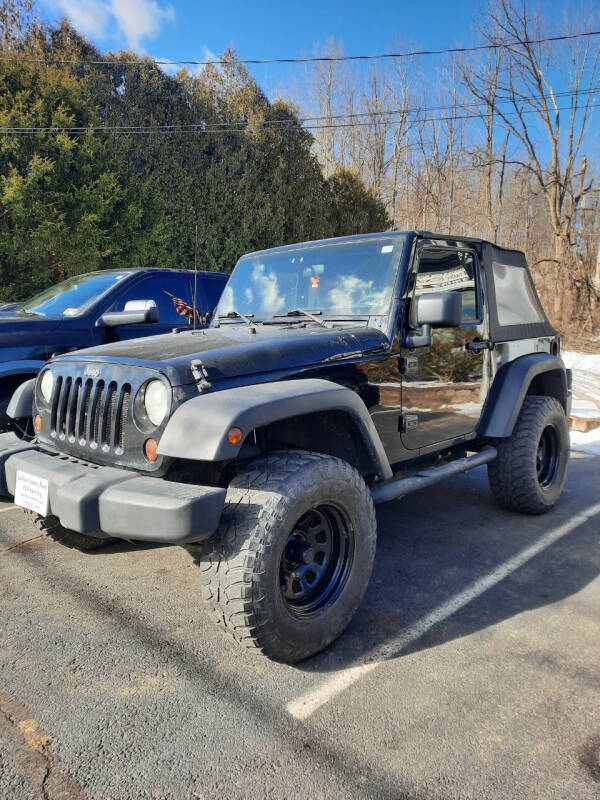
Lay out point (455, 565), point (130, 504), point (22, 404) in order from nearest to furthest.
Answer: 1. point (130, 504)
2. point (22, 404)
3. point (455, 565)

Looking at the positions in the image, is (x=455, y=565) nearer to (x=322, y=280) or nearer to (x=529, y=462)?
(x=529, y=462)

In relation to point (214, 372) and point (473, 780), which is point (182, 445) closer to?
point (214, 372)

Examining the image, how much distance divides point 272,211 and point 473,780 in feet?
44.5

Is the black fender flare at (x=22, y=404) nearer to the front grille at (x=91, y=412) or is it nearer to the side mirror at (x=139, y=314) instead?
the front grille at (x=91, y=412)

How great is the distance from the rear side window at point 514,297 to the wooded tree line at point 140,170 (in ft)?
26.1

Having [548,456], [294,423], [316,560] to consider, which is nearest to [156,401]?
[294,423]

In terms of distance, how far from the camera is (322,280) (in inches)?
137

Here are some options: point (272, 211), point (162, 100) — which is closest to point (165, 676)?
point (272, 211)

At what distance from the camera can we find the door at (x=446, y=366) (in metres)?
3.28

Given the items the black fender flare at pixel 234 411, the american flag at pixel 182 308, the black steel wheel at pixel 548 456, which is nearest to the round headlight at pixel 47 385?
the black fender flare at pixel 234 411

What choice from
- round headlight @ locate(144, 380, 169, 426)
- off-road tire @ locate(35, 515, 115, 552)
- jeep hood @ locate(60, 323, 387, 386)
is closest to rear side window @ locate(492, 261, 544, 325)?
jeep hood @ locate(60, 323, 387, 386)

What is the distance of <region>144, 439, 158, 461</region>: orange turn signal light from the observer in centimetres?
233

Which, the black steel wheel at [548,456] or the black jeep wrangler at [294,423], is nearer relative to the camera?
the black jeep wrangler at [294,423]

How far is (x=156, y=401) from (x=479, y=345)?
2.30m
